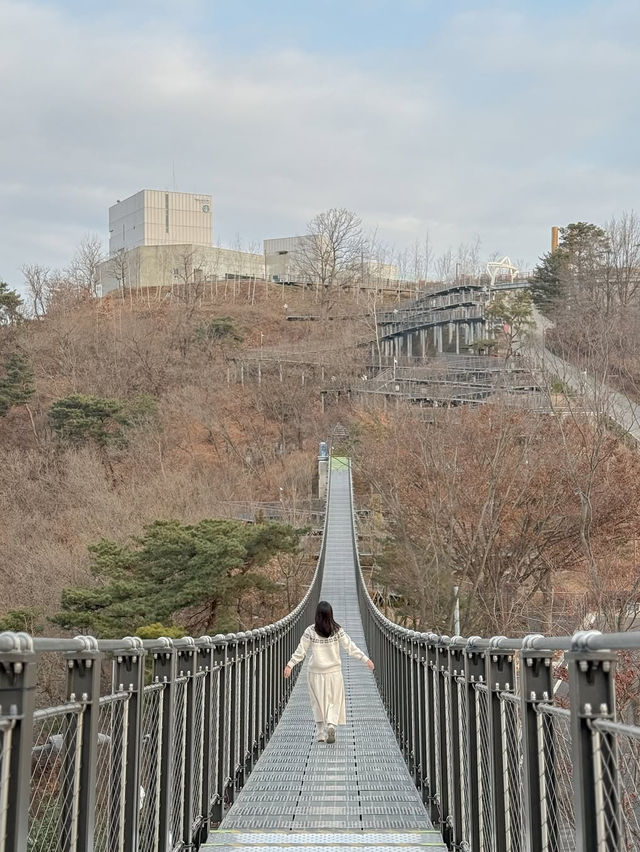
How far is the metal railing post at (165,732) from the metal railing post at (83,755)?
4.67ft

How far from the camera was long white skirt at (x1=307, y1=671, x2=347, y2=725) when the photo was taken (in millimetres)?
9508

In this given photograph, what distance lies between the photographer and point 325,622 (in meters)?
9.17

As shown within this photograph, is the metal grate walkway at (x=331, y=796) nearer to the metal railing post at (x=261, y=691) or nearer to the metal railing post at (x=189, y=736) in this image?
the metal railing post at (x=261, y=691)

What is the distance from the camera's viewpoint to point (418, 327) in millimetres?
63875

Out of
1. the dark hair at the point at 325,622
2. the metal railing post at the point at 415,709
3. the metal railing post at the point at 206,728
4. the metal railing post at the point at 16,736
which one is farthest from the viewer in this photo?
the dark hair at the point at 325,622

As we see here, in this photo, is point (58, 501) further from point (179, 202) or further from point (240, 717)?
point (179, 202)

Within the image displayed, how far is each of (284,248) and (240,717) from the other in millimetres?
83571

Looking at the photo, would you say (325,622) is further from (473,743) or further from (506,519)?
(506,519)

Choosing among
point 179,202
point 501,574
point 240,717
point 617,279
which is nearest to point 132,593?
point 501,574

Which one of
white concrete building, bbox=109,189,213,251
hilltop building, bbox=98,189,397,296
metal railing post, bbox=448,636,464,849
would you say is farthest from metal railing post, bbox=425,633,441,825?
white concrete building, bbox=109,189,213,251

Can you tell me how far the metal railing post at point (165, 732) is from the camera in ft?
16.1

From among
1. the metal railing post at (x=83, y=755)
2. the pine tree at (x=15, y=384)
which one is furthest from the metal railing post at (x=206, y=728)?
the pine tree at (x=15, y=384)

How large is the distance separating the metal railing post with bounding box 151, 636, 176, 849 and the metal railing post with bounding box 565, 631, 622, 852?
103 inches

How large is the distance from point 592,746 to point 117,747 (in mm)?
2197
